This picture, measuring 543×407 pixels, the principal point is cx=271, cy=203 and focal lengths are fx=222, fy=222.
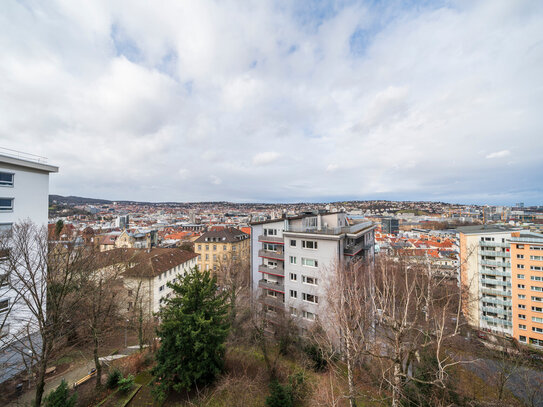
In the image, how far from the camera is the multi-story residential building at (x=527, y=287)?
121 ft

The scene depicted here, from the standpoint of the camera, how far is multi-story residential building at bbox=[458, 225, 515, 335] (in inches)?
1642

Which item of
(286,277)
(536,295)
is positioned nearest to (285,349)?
(286,277)

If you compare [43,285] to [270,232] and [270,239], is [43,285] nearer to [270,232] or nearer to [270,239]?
[270,239]

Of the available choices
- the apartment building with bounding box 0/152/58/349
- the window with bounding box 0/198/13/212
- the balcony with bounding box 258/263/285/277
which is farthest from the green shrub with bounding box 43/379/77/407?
the balcony with bounding box 258/263/285/277

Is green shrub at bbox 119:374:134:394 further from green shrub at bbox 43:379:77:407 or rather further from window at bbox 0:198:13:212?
window at bbox 0:198:13:212

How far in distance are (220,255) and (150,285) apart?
76.6 ft

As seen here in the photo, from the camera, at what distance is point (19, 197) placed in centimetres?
1862

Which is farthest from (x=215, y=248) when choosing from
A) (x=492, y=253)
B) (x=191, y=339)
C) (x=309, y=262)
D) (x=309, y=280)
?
(x=492, y=253)

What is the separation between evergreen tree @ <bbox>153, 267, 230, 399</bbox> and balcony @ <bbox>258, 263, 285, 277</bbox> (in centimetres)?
1142

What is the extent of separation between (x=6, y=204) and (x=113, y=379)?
16269mm

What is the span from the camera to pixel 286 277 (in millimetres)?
25203

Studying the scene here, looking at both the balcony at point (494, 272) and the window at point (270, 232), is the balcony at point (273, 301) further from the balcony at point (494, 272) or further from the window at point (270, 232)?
the balcony at point (494, 272)

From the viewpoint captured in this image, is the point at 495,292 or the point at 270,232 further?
the point at 495,292

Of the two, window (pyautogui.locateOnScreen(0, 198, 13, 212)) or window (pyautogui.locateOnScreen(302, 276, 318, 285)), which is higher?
window (pyautogui.locateOnScreen(0, 198, 13, 212))
